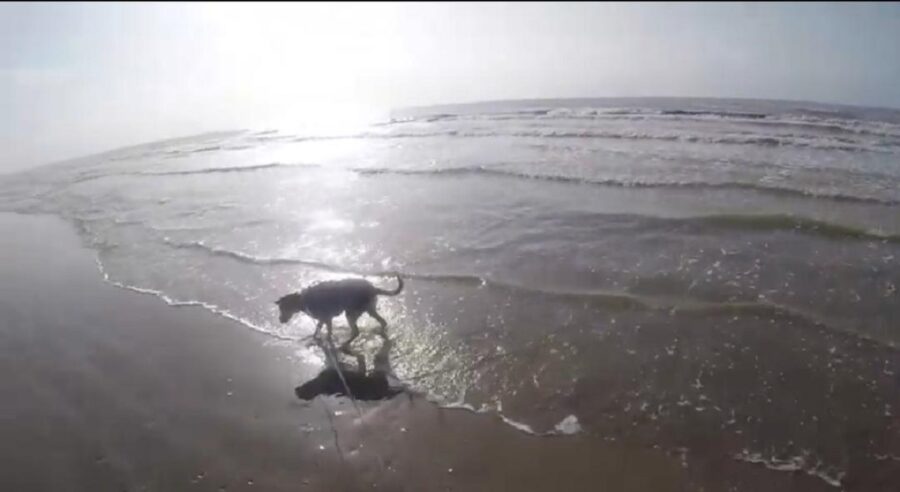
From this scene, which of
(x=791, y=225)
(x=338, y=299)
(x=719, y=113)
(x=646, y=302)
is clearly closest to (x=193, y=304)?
(x=338, y=299)

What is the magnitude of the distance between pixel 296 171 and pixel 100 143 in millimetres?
16097

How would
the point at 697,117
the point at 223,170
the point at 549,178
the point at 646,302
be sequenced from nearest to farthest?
the point at 646,302, the point at 549,178, the point at 223,170, the point at 697,117

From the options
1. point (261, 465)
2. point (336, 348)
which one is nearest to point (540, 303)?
point (336, 348)

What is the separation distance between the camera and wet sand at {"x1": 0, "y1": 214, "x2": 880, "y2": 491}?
228 inches

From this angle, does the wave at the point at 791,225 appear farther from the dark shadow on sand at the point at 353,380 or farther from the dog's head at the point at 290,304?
the dog's head at the point at 290,304

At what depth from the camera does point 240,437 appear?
6.56 meters

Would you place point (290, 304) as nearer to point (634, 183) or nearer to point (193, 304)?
point (193, 304)

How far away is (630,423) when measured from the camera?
258 inches

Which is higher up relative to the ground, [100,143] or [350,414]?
[100,143]

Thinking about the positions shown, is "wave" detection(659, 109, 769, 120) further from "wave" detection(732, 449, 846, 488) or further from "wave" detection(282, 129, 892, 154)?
"wave" detection(732, 449, 846, 488)

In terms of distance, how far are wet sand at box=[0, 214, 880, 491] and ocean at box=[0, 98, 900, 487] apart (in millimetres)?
372

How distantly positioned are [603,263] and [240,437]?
629 cm

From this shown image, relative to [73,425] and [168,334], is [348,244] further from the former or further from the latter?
[73,425]

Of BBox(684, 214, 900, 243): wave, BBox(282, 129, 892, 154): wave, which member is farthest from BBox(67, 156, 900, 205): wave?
BBox(282, 129, 892, 154): wave
